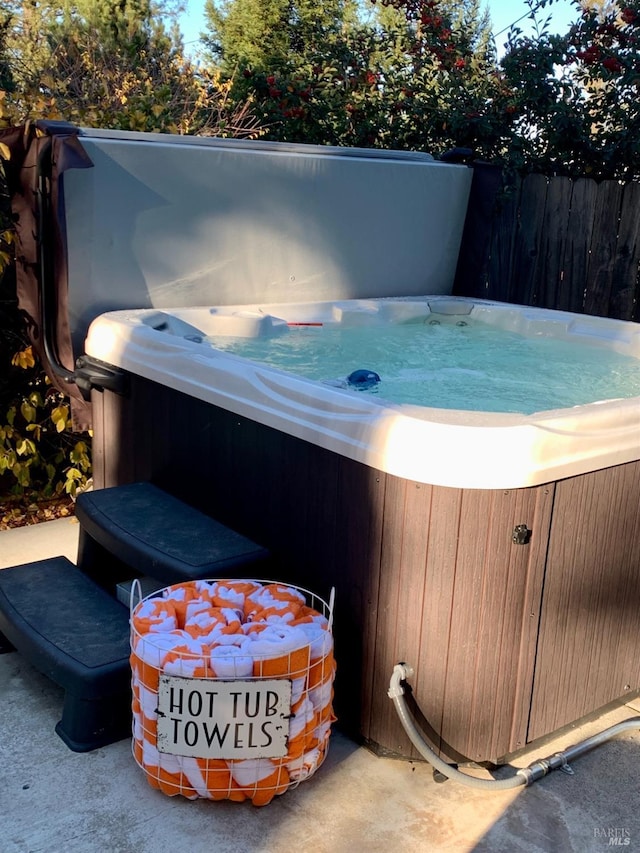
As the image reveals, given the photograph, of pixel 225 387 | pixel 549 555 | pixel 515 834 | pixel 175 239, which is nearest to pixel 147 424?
pixel 225 387

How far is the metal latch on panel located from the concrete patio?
20.7 inches

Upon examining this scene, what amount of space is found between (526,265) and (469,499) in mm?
2839

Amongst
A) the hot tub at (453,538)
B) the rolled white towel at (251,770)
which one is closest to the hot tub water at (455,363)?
the hot tub at (453,538)

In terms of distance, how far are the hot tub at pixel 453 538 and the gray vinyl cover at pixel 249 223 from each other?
88 centimetres

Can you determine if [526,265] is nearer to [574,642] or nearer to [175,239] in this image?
[175,239]

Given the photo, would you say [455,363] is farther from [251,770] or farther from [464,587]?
[251,770]

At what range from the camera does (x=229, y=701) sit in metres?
1.60

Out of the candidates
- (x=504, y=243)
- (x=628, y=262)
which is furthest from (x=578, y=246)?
(x=504, y=243)

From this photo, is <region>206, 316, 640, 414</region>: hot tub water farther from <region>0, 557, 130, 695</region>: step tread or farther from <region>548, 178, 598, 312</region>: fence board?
<region>0, 557, 130, 695</region>: step tread

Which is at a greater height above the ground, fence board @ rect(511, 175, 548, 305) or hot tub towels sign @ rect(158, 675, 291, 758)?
fence board @ rect(511, 175, 548, 305)

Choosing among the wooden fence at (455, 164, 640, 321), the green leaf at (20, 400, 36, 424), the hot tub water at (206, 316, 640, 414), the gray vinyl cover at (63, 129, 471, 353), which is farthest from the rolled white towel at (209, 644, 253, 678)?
the wooden fence at (455, 164, 640, 321)

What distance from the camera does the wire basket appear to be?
161cm

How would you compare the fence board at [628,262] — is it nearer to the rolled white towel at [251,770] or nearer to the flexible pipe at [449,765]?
→ the flexible pipe at [449,765]

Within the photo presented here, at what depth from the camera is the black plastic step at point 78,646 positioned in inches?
71.4
